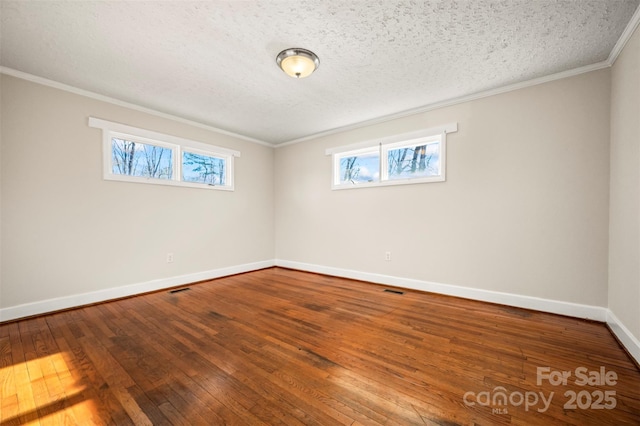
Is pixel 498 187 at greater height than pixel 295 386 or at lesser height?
greater

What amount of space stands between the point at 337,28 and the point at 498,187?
2.60m

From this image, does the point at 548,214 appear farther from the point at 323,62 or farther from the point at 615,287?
the point at 323,62

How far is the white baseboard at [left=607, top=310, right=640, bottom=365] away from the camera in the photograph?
191 centimetres

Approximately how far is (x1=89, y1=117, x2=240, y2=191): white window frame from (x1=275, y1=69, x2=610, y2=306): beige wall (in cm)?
242

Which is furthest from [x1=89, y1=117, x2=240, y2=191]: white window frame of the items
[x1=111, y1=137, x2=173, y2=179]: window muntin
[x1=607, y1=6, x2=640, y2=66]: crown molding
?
[x1=607, y1=6, x2=640, y2=66]: crown molding

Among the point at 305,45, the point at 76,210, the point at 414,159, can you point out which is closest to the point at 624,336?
the point at 414,159

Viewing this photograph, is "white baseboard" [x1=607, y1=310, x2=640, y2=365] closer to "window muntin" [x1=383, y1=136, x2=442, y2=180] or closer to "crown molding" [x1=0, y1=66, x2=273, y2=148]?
"window muntin" [x1=383, y1=136, x2=442, y2=180]

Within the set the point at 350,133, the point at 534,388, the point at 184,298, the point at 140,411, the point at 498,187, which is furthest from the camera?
the point at 350,133

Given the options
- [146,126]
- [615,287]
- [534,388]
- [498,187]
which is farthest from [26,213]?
[615,287]

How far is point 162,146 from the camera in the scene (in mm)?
3977

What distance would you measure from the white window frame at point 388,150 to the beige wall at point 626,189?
57.2 inches

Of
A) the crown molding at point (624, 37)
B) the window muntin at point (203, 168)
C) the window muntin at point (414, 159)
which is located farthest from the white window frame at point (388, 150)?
the window muntin at point (203, 168)

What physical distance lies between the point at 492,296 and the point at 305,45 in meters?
3.53

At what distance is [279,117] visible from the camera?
4105mm
